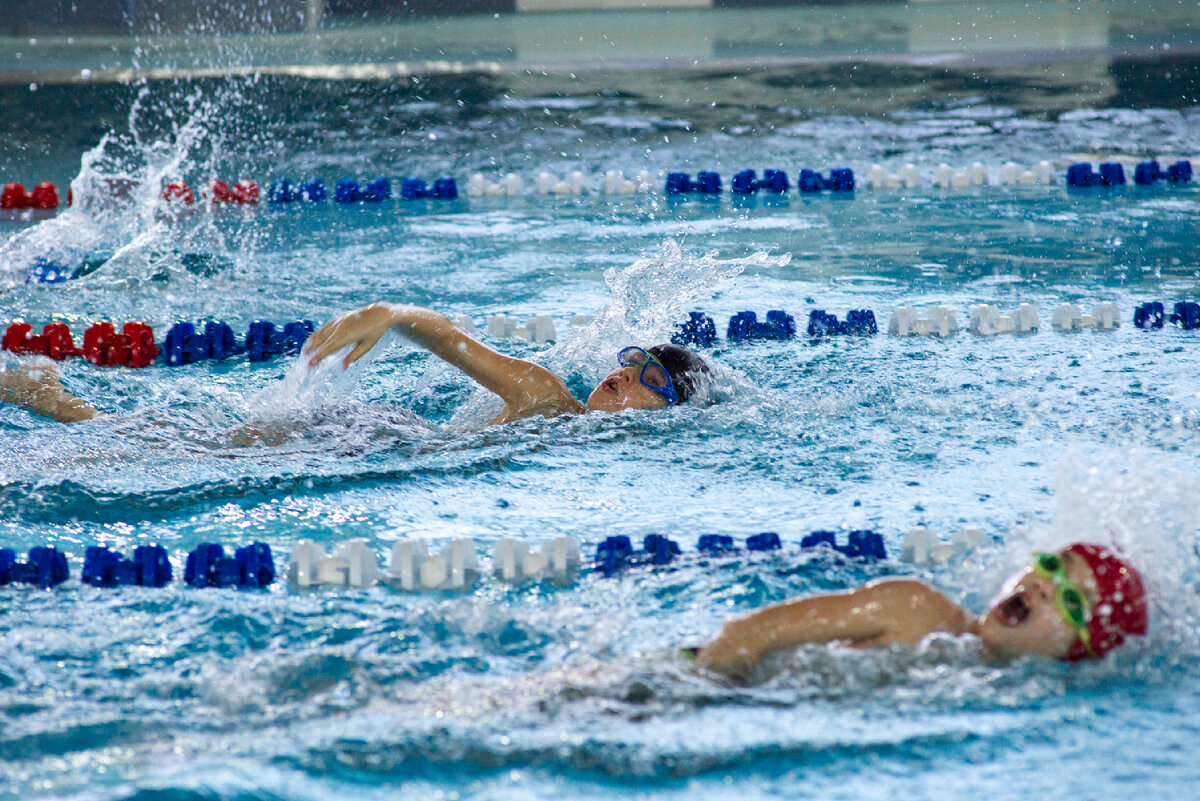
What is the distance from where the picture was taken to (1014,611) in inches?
79.3

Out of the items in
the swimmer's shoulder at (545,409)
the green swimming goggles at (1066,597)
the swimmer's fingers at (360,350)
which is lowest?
the green swimming goggles at (1066,597)

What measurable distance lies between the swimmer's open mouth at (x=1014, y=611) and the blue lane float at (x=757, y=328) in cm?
250

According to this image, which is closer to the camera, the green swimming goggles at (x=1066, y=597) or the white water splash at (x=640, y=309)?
the green swimming goggles at (x=1066, y=597)

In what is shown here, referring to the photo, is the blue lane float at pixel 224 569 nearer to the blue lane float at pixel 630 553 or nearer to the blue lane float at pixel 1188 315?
the blue lane float at pixel 630 553

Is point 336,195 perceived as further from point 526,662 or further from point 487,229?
point 526,662

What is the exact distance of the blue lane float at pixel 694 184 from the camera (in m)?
7.14

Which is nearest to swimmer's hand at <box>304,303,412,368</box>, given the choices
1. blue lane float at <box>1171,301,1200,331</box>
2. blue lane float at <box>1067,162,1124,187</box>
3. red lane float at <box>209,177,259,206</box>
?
blue lane float at <box>1171,301,1200,331</box>

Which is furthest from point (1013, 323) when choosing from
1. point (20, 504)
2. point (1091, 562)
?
point (20, 504)

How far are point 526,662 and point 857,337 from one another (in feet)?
8.29

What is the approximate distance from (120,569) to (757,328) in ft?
8.20

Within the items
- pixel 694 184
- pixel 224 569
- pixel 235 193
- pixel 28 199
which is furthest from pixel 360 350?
pixel 28 199

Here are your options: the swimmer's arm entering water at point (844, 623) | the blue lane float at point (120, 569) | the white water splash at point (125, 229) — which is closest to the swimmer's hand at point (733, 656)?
the swimmer's arm entering water at point (844, 623)

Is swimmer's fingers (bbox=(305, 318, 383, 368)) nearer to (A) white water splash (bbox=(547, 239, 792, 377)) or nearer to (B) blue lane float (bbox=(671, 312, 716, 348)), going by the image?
(A) white water splash (bbox=(547, 239, 792, 377))

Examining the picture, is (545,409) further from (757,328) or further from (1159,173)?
(1159,173)
